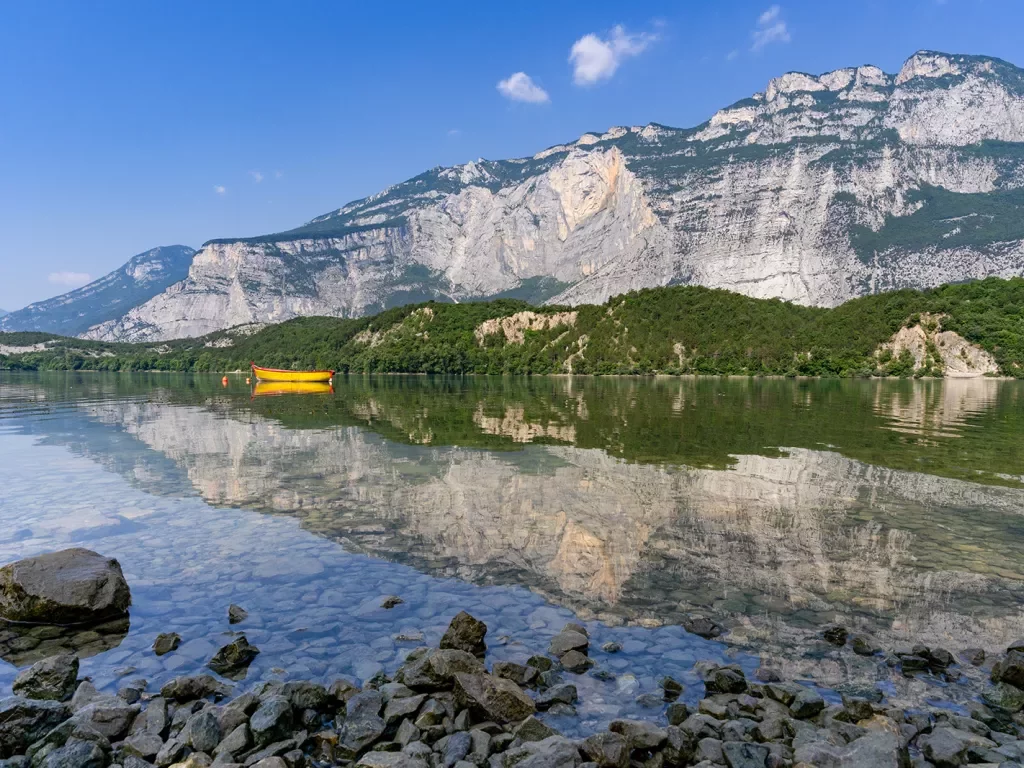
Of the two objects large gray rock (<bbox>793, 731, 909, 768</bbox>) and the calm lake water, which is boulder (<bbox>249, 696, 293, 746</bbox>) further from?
large gray rock (<bbox>793, 731, 909, 768</bbox>)

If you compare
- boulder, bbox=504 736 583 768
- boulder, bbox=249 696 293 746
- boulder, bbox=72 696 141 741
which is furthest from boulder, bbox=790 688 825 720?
boulder, bbox=72 696 141 741

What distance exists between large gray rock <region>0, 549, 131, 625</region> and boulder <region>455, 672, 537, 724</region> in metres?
8.20

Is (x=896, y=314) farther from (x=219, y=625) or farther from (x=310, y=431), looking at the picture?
(x=219, y=625)

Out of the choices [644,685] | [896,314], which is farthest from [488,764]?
[896,314]

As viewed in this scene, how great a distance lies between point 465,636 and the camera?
35.5 feet

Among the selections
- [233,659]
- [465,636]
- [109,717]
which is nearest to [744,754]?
[465,636]

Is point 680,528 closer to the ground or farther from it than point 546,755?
closer to the ground

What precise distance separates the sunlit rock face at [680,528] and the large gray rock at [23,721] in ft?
26.1

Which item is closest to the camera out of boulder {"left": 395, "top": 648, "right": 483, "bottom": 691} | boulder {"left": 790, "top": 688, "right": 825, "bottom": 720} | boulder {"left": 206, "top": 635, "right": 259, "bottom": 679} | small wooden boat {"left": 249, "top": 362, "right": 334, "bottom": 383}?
boulder {"left": 790, "top": 688, "right": 825, "bottom": 720}

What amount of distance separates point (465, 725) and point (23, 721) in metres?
6.08

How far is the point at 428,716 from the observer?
8578mm

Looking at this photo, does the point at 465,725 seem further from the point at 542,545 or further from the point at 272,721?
the point at 542,545

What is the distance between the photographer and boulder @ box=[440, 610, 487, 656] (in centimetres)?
1076

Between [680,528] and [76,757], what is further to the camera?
[680,528]
